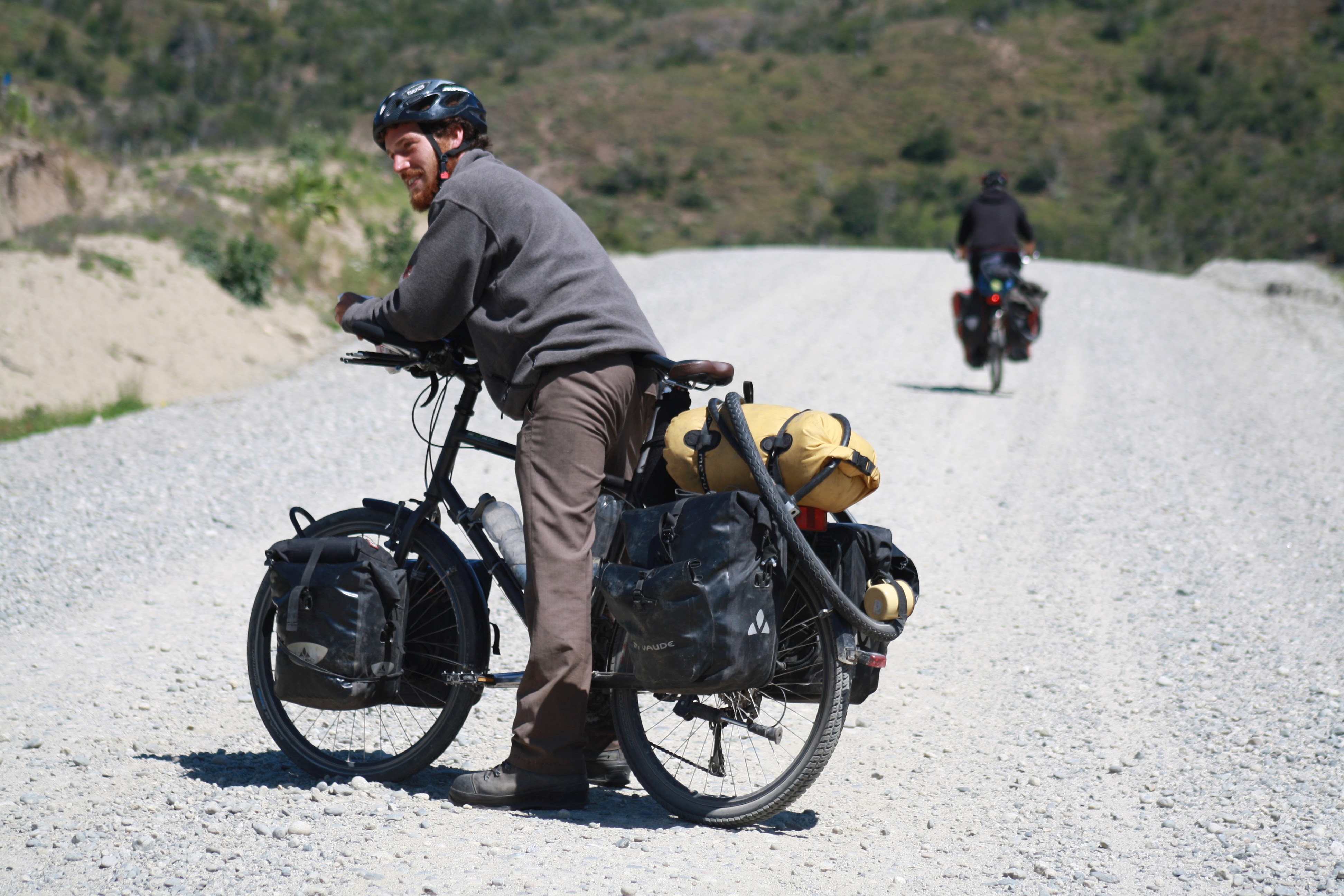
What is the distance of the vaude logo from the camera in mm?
3473

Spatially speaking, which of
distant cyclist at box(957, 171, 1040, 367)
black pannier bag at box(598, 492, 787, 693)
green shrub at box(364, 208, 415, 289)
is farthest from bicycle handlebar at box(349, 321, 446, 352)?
green shrub at box(364, 208, 415, 289)

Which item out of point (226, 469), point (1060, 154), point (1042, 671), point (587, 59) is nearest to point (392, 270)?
point (226, 469)

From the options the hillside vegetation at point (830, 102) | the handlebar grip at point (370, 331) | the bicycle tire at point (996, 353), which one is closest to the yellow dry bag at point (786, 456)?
the handlebar grip at point (370, 331)

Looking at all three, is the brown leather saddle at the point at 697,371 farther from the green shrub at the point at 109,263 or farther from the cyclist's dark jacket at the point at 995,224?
the green shrub at the point at 109,263

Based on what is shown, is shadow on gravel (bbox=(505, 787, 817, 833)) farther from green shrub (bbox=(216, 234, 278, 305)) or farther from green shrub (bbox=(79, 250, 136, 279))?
green shrub (bbox=(216, 234, 278, 305))

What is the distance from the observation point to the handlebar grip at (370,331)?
375 cm

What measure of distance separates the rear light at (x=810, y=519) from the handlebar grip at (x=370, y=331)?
4.40 feet

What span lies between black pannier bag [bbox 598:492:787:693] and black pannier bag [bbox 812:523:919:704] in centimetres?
19

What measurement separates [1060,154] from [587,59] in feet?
96.9

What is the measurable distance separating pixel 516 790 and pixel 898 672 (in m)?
2.19

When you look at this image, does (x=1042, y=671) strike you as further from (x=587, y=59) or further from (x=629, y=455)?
(x=587, y=59)

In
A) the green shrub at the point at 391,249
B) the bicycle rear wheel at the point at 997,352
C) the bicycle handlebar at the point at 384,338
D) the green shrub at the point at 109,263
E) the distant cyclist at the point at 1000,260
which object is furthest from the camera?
the green shrub at the point at 391,249

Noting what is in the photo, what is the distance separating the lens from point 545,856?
3336 mm

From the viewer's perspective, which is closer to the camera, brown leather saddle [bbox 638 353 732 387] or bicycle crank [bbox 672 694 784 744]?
brown leather saddle [bbox 638 353 732 387]
